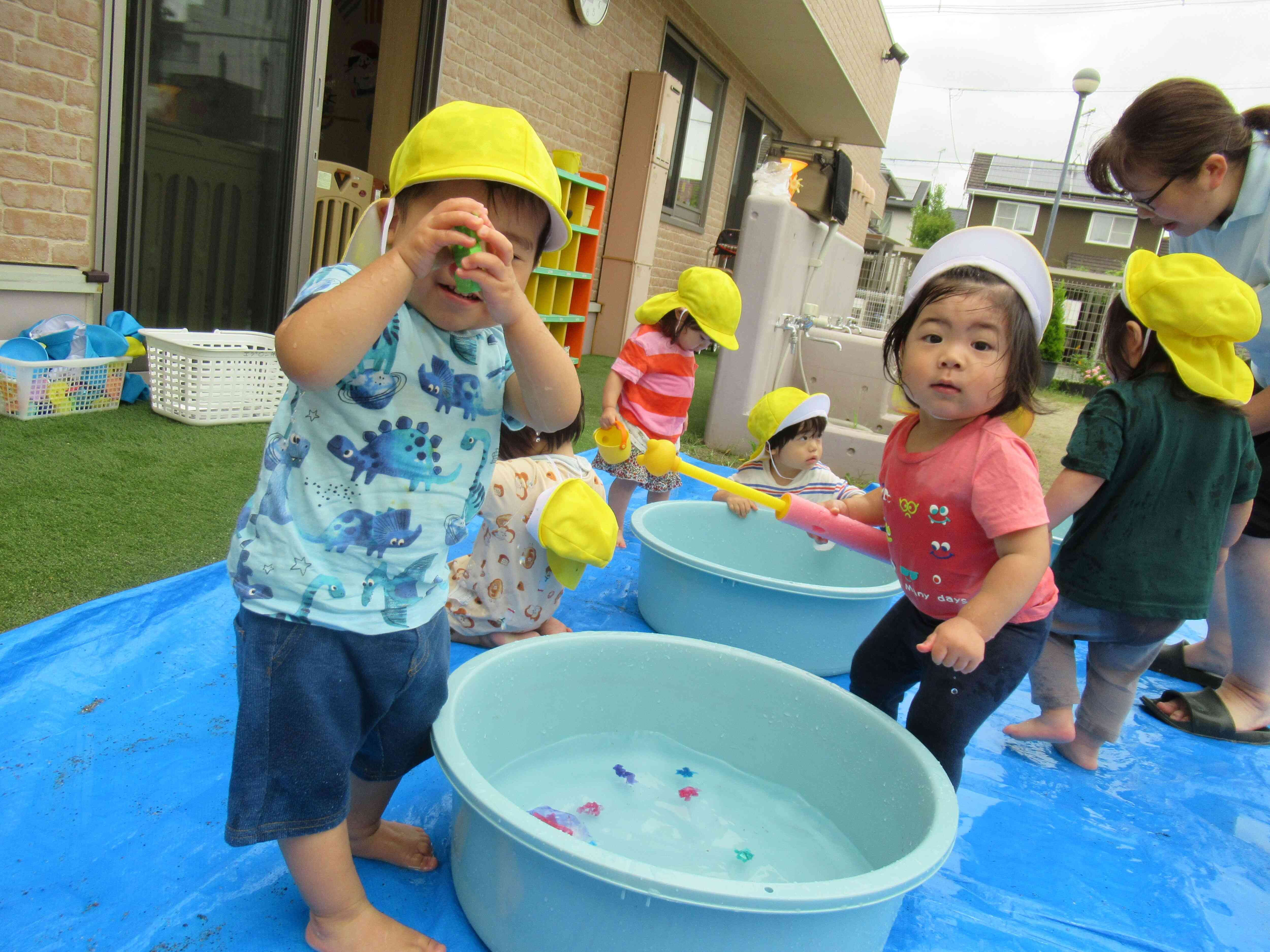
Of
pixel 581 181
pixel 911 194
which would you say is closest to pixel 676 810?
pixel 581 181

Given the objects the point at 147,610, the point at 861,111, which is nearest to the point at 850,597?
the point at 147,610

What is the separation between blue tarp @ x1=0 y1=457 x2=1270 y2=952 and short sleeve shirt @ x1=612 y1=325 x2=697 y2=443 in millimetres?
1162

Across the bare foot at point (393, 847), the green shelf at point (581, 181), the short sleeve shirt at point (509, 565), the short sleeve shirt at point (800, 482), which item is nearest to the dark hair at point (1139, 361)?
the short sleeve shirt at point (800, 482)

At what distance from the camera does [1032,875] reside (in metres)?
1.47

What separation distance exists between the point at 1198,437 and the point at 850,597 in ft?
2.50

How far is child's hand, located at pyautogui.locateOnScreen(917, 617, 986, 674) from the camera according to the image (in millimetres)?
1158

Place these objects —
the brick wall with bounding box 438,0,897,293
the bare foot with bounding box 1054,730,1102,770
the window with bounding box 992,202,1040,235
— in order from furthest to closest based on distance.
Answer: the window with bounding box 992,202,1040,235, the brick wall with bounding box 438,0,897,293, the bare foot with bounding box 1054,730,1102,770

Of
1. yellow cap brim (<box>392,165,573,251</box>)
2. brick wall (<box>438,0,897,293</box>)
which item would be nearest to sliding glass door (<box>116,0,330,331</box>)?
brick wall (<box>438,0,897,293</box>)

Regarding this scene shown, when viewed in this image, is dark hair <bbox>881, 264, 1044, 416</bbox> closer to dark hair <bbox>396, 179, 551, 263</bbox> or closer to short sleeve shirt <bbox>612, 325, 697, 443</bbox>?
dark hair <bbox>396, 179, 551, 263</bbox>

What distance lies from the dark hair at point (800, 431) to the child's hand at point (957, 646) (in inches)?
59.1

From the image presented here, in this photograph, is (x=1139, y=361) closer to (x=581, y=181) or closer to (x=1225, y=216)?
(x=1225, y=216)

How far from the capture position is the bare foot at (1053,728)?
1.88m

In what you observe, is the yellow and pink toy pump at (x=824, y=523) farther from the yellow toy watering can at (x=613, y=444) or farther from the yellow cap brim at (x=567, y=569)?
the yellow toy watering can at (x=613, y=444)

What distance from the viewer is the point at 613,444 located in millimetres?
2074
